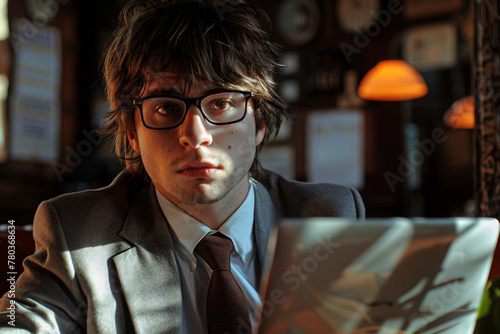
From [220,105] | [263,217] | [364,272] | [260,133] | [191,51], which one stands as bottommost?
[263,217]

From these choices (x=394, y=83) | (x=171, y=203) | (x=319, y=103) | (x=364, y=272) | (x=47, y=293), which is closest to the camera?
(x=364, y=272)

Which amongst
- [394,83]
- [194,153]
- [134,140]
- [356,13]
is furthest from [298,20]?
[194,153]

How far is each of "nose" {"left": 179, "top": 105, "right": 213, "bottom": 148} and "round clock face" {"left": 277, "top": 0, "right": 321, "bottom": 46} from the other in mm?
4747

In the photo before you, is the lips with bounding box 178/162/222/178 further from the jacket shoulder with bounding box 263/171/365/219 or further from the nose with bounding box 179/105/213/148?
the jacket shoulder with bounding box 263/171/365/219

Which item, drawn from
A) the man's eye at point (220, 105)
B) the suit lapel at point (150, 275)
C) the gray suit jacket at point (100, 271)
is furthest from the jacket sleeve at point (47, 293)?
the man's eye at point (220, 105)

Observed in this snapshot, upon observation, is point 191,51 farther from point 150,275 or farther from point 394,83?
point 394,83

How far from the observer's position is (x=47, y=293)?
1240 millimetres

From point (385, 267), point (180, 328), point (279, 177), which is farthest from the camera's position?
point (279, 177)

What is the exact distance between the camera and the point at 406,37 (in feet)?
18.0

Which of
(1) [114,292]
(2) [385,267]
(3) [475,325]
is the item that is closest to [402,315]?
(2) [385,267]

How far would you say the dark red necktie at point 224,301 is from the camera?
1299 mm

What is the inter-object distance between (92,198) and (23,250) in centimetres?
25

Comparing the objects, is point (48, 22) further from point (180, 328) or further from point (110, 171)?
point (180, 328)

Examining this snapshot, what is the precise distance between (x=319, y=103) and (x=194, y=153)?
4607mm
